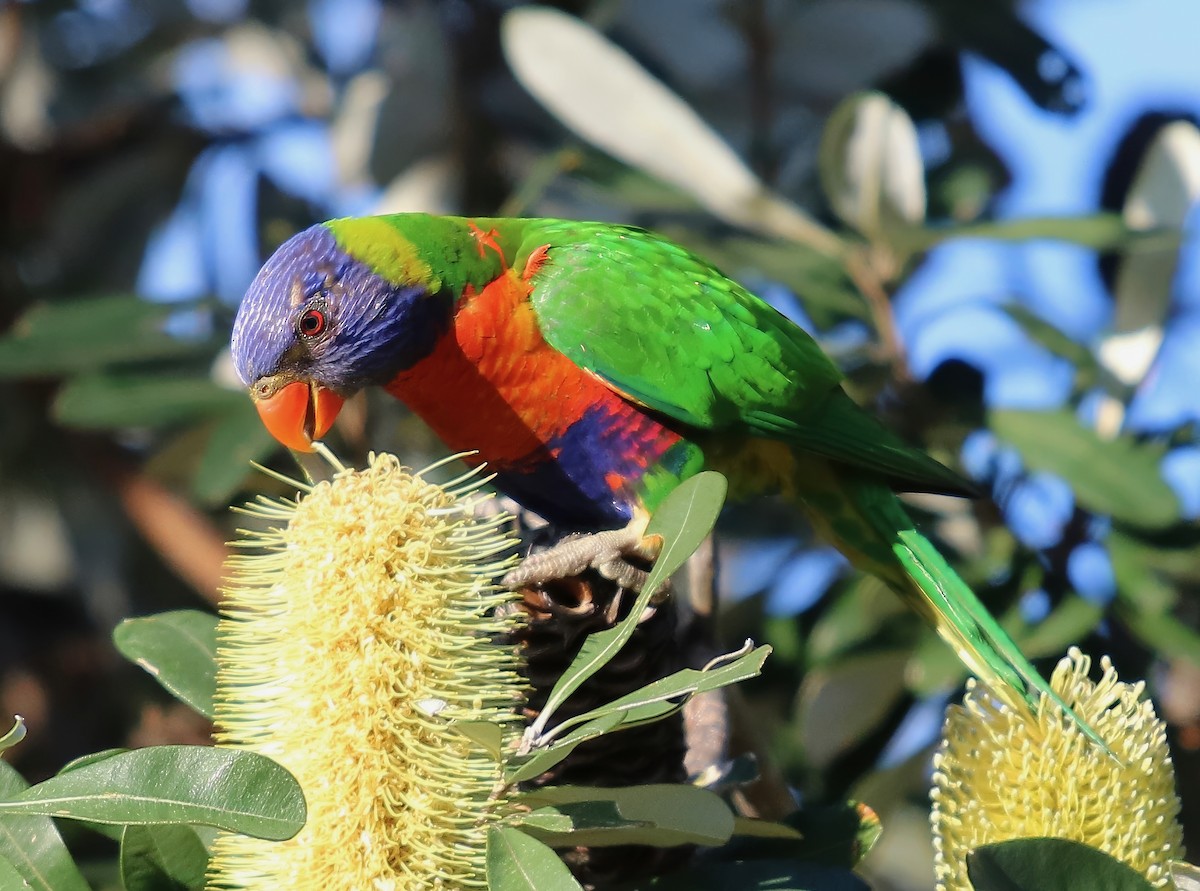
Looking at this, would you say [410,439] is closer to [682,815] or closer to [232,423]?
[232,423]

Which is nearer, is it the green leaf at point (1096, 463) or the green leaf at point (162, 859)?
the green leaf at point (162, 859)

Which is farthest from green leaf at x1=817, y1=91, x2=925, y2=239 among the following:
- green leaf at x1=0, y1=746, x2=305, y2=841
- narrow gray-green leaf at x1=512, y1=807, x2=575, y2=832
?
green leaf at x1=0, y1=746, x2=305, y2=841

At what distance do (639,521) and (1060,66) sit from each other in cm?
166

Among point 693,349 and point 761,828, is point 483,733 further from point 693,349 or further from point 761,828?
point 693,349

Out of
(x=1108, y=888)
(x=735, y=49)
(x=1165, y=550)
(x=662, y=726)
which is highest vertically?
(x=735, y=49)

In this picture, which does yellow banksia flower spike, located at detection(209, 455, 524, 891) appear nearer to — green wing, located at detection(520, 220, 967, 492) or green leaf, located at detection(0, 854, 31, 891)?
green leaf, located at detection(0, 854, 31, 891)

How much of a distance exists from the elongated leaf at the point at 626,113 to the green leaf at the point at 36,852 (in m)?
1.88

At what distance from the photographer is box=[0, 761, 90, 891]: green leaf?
3.99 ft

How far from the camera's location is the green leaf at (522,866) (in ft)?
3.45

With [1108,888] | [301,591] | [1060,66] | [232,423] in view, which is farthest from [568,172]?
[1108,888]

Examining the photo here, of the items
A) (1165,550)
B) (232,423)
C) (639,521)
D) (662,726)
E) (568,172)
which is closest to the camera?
(662,726)

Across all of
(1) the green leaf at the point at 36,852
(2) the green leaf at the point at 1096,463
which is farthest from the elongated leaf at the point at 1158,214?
(1) the green leaf at the point at 36,852

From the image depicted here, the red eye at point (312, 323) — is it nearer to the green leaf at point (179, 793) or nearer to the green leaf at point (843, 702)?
the green leaf at point (179, 793)

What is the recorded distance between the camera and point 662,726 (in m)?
1.54
